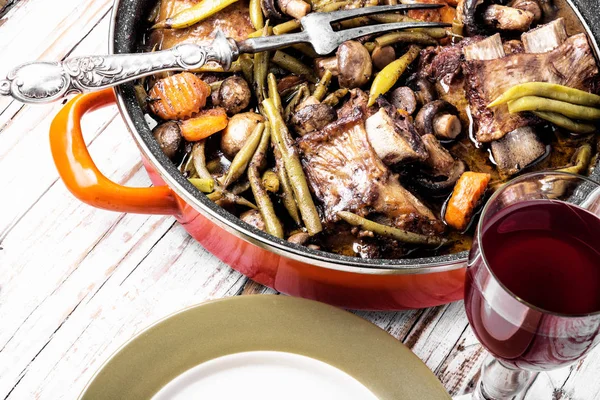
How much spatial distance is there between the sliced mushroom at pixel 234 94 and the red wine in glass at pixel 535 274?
1071 mm

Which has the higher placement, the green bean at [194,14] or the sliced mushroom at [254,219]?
the green bean at [194,14]

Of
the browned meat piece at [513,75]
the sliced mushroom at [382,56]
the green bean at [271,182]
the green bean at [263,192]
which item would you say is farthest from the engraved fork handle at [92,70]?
the browned meat piece at [513,75]

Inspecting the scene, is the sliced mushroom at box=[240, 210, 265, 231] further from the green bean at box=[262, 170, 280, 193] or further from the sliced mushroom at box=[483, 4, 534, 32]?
the sliced mushroom at box=[483, 4, 534, 32]

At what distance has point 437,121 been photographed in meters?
2.48

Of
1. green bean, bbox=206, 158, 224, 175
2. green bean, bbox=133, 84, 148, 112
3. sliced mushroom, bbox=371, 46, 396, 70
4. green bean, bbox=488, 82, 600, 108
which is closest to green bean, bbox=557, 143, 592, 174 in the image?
green bean, bbox=488, 82, 600, 108

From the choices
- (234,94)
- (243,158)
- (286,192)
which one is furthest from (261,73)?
(286,192)

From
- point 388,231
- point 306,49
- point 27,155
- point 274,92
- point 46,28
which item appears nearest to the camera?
point 388,231

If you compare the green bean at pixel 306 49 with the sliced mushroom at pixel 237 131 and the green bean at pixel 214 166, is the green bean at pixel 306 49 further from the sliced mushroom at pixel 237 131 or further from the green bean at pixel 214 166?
the green bean at pixel 214 166

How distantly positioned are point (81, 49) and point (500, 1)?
177 centimetres

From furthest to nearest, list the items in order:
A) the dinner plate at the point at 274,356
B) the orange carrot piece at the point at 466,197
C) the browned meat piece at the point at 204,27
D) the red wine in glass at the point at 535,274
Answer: the browned meat piece at the point at 204,27 < the orange carrot piece at the point at 466,197 < the dinner plate at the point at 274,356 < the red wine in glass at the point at 535,274

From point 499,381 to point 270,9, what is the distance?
5.04 feet

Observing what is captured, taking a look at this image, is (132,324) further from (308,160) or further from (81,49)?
(81,49)

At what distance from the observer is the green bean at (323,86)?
2545 mm

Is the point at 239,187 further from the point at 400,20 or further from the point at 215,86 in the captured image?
the point at 400,20
